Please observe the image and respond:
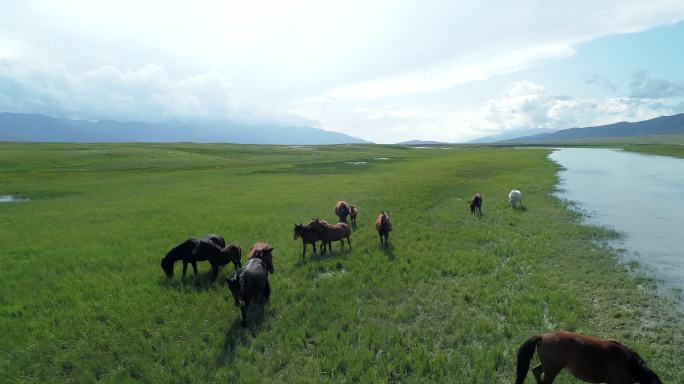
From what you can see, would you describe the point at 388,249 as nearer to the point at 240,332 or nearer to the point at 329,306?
the point at 329,306

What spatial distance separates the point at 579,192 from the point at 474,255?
2558 cm

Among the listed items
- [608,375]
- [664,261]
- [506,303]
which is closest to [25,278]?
[506,303]

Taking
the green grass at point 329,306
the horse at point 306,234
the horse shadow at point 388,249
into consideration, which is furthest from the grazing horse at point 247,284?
the horse shadow at point 388,249

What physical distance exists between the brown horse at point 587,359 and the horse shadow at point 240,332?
639 cm

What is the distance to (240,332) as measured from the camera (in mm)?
9664

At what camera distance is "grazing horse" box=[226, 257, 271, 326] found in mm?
10148

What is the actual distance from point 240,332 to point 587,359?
792cm

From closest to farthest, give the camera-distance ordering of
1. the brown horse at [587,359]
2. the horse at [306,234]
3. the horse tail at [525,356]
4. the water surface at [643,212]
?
the brown horse at [587,359] → the horse tail at [525,356] → the horse at [306,234] → the water surface at [643,212]

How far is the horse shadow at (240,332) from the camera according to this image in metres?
8.74

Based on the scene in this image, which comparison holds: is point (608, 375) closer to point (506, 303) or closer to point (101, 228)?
point (506, 303)

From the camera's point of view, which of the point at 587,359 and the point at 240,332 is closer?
the point at 587,359

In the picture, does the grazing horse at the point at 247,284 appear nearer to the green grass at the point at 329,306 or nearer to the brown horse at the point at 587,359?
the green grass at the point at 329,306

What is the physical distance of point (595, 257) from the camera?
15469 mm

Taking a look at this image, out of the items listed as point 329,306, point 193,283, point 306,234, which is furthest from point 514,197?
point 193,283
